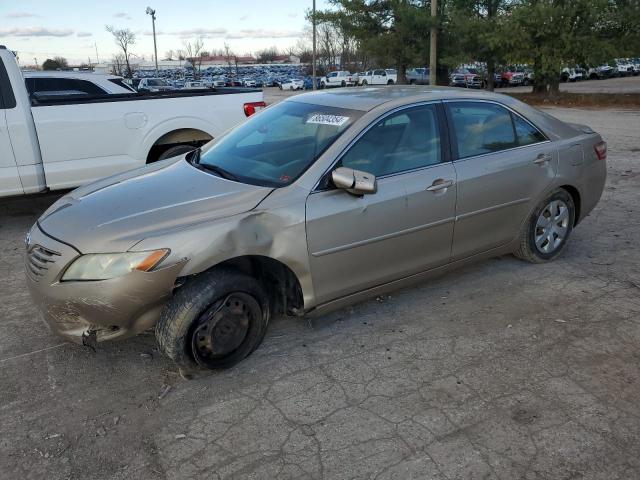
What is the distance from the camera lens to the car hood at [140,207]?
2.94m

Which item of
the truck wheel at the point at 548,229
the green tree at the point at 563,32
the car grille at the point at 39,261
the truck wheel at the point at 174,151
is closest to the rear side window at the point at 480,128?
the truck wheel at the point at 548,229

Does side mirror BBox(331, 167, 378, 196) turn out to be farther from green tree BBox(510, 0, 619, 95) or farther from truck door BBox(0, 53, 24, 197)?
green tree BBox(510, 0, 619, 95)

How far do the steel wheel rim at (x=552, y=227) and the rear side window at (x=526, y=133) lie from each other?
1.88 ft

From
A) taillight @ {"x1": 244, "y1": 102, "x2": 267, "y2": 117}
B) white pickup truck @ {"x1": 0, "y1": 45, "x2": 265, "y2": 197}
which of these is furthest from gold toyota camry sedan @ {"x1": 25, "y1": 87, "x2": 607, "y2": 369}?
taillight @ {"x1": 244, "y1": 102, "x2": 267, "y2": 117}

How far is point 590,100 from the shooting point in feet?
81.4

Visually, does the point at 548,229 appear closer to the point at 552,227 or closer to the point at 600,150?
the point at 552,227

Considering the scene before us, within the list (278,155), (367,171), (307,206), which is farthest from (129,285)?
(367,171)

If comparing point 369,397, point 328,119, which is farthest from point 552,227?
point 369,397

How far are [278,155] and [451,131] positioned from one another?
1.30 metres

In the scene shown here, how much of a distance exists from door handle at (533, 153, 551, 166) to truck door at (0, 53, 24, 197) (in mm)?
5179

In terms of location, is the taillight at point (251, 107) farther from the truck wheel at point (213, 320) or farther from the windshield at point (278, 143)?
the truck wheel at point (213, 320)

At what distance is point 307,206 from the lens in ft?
10.7

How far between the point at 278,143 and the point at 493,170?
1651mm

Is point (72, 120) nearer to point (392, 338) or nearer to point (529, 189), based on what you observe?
point (392, 338)
